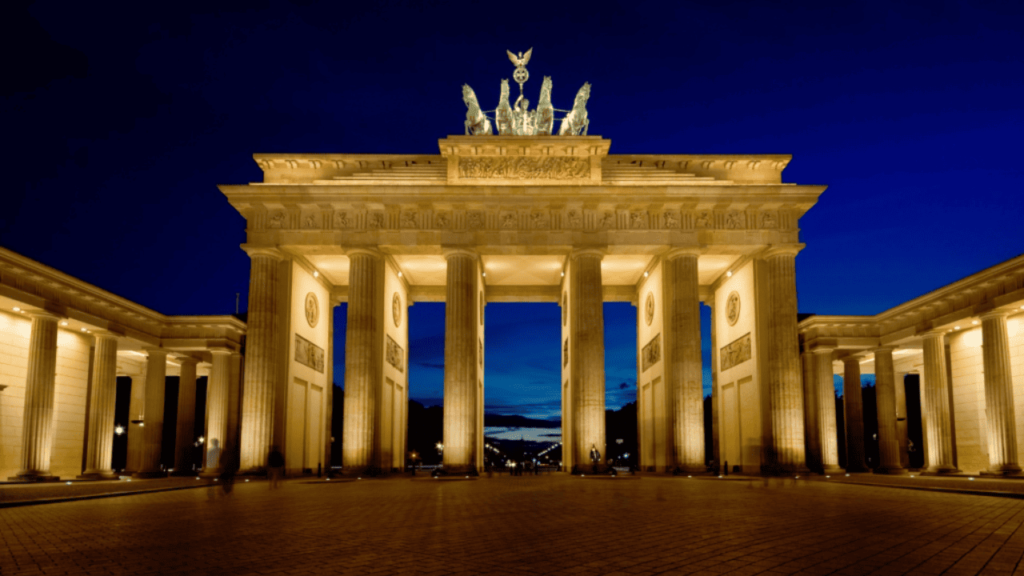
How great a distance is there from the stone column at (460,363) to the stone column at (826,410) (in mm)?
17440

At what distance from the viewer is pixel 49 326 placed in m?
31.9

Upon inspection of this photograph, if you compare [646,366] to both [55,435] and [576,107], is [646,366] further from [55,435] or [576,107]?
[55,435]

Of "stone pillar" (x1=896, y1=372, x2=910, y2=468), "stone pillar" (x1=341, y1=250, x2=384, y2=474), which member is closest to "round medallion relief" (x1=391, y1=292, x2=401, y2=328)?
"stone pillar" (x1=341, y1=250, x2=384, y2=474)

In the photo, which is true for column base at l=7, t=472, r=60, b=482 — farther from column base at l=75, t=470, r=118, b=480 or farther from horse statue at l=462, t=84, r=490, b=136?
horse statue at l=462, t=84, r=490, b=136

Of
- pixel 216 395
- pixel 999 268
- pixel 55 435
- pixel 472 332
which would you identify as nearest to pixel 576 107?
pixel 472 332

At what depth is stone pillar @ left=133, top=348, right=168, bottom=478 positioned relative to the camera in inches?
1626

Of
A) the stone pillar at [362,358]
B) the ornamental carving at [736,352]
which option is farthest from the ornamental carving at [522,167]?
the ornamental carving at [736,352]

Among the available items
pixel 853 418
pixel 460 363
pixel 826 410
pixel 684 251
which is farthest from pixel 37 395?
pixel 853 418

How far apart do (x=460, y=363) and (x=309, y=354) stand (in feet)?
32.6

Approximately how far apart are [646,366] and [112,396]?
94.8ft

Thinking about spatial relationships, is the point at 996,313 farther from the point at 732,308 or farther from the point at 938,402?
the point at 732,308

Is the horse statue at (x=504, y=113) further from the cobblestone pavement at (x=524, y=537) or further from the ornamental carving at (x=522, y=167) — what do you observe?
the cobblestone pavement at (x=524, y=537)

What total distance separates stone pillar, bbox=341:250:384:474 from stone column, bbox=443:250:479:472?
344cm

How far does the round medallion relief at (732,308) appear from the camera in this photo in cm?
4091
